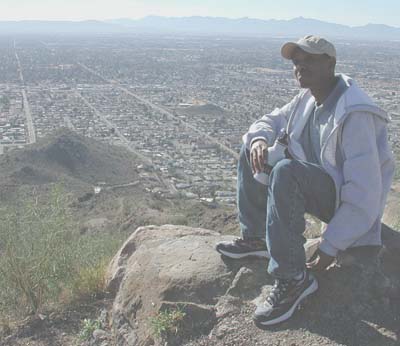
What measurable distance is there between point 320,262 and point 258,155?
76 centimetres

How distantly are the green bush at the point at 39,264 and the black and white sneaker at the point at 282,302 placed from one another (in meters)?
1.85

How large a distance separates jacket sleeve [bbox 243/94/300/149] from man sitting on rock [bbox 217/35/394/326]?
0.70 feet

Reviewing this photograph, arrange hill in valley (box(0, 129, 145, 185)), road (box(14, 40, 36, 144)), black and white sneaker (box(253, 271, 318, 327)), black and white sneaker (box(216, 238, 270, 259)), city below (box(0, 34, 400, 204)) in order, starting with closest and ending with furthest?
black and white sneaker (box(253, 271, 318, 327)) → black and white sneaker (box(216, 238, 270, 259)) → hill in valley (box(0, 129, 145, 185)) → city below (box(0, 34, 400, 204)) → road (box(14, 40, 36, 144))

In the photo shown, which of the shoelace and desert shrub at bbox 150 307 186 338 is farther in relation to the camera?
desert shrub at bbox 150 307 186 338

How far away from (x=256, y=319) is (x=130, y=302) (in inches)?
44.6

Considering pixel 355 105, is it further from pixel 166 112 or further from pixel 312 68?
pixel 166 112

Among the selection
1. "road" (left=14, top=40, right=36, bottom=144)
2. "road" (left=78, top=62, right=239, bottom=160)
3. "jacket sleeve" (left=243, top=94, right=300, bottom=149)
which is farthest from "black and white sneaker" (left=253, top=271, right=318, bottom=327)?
"road" (left=14, top=40, right=36, bottom=144)

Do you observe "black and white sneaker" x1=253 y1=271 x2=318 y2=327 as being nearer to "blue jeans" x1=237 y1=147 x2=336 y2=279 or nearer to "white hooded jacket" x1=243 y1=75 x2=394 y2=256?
"blue jeans" x1=237 y1=147 x2=336 y2=279

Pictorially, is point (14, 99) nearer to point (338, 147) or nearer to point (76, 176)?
point (76, 176)

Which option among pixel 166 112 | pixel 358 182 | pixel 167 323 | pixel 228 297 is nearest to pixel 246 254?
pixel 228 297

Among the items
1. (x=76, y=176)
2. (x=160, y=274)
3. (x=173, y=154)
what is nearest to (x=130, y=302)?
(x=160, y=274)

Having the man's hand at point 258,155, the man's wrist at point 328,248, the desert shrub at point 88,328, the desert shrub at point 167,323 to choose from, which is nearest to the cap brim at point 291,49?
the man's hand at point 258,155

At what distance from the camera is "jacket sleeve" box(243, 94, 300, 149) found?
156 inches

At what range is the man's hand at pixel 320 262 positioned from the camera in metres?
3.56
